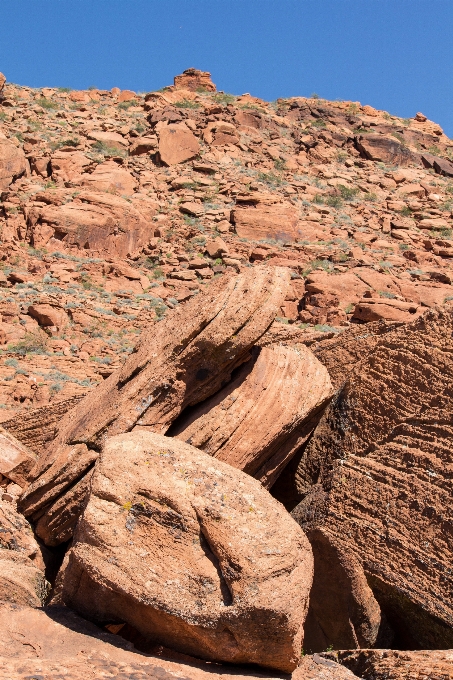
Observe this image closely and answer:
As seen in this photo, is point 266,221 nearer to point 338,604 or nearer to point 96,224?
point 96,224

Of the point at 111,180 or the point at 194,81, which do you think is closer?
the point at 111,180

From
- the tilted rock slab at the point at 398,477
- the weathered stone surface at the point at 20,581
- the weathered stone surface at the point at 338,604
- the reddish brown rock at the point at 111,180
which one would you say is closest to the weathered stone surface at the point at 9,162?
the reddish brown rock at the point at 111,180

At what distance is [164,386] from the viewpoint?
5719 millimetres

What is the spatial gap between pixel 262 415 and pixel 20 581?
223 cm

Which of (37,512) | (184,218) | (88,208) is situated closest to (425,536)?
(37,512)

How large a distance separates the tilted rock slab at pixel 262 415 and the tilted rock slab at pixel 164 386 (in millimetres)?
167

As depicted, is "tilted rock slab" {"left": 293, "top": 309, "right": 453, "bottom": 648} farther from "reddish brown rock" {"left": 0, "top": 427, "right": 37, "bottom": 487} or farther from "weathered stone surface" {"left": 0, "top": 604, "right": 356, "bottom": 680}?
"reddish brown rock" {"left": 0, "top": 427, "right": 37, "bottom": 487}

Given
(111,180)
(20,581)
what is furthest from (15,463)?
(111,180)

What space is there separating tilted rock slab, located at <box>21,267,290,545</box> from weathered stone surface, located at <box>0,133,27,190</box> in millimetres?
17694

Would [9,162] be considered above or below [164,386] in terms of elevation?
above

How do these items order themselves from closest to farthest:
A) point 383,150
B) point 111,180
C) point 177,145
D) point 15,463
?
point 15,463 < point 111,180 < point 177,145 < point 383,150

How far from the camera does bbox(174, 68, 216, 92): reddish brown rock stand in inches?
1454

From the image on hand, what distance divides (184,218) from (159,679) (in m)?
21.3

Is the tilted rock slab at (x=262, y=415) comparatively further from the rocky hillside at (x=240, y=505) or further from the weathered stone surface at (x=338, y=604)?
the weathered stone surface at (x=338, y=604)
